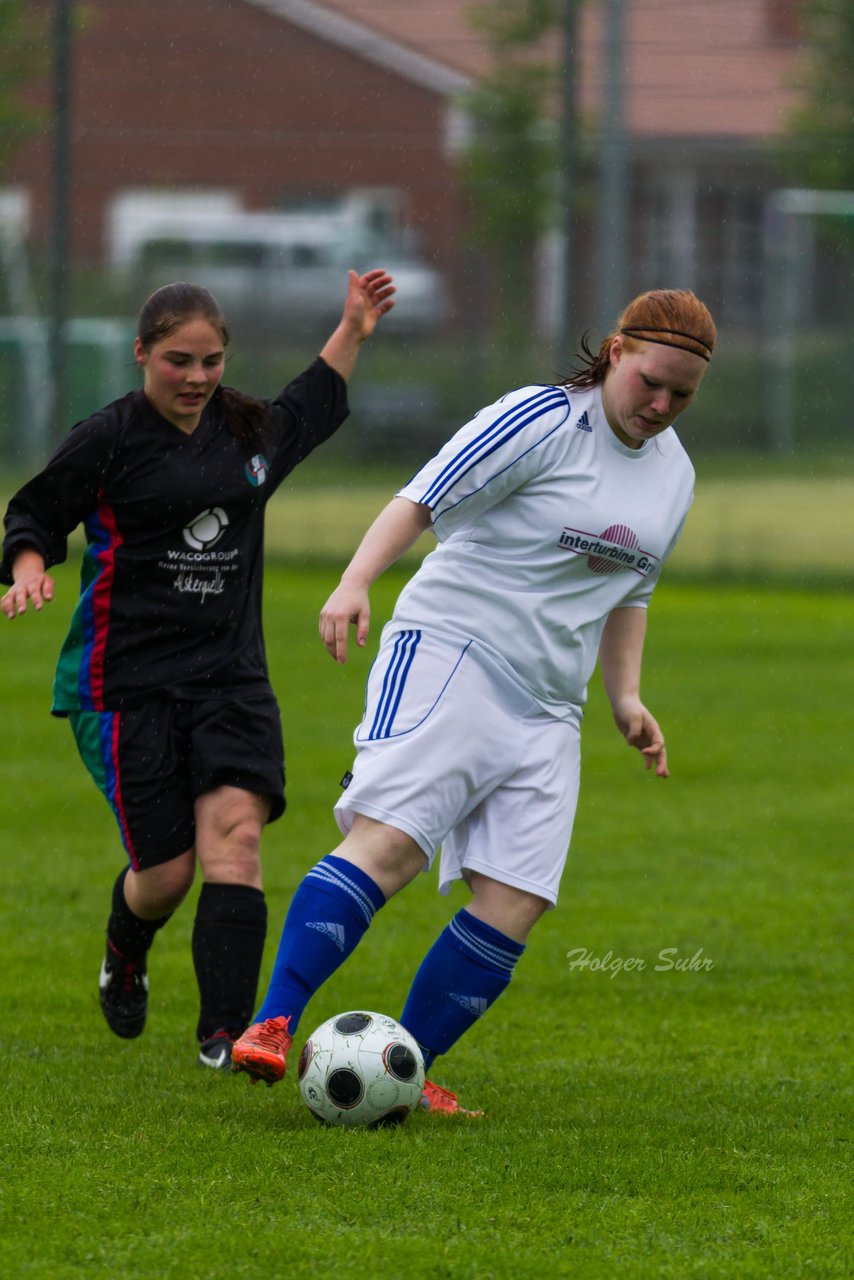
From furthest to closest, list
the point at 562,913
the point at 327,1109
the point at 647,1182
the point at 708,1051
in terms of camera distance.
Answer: the point at 562,913 → the point at 708,1051 → the point at 327,1109 → the point at 647,1182

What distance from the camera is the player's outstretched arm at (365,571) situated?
A: 381 centimetres

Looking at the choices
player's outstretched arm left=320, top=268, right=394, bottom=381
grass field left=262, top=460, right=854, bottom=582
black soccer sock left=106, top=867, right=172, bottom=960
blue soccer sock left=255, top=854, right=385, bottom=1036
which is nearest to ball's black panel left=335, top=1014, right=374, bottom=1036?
blue soccer sock left=255, top=854, right=385, bottom=1036

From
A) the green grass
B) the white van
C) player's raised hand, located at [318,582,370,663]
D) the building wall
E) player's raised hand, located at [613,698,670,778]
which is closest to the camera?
the green grass

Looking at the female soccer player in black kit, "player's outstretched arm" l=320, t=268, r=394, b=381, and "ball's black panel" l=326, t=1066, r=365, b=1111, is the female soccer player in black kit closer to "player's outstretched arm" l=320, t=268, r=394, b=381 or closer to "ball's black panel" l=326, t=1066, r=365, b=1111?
"player's outstretched arm" l=320, t=268, r=394, b=381

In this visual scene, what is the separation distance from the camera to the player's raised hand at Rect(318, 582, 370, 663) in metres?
3.80

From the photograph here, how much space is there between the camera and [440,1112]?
4.19m

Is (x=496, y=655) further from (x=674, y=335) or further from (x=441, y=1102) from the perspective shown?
(x=441, y=1102)

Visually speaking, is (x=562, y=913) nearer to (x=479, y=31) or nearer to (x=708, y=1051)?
(x=708, y=1051)

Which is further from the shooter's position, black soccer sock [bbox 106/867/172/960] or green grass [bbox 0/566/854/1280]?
black soccer sock [bbox 106/867/172/960]

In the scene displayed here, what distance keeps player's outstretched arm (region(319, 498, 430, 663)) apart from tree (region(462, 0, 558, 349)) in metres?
12.6

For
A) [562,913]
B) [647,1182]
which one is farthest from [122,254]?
[647,1182]

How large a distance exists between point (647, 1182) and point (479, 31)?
48.1 ft

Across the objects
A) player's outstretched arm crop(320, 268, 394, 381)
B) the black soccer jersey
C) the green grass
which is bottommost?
the green grass

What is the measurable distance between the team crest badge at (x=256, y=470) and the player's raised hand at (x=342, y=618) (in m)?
1.01
